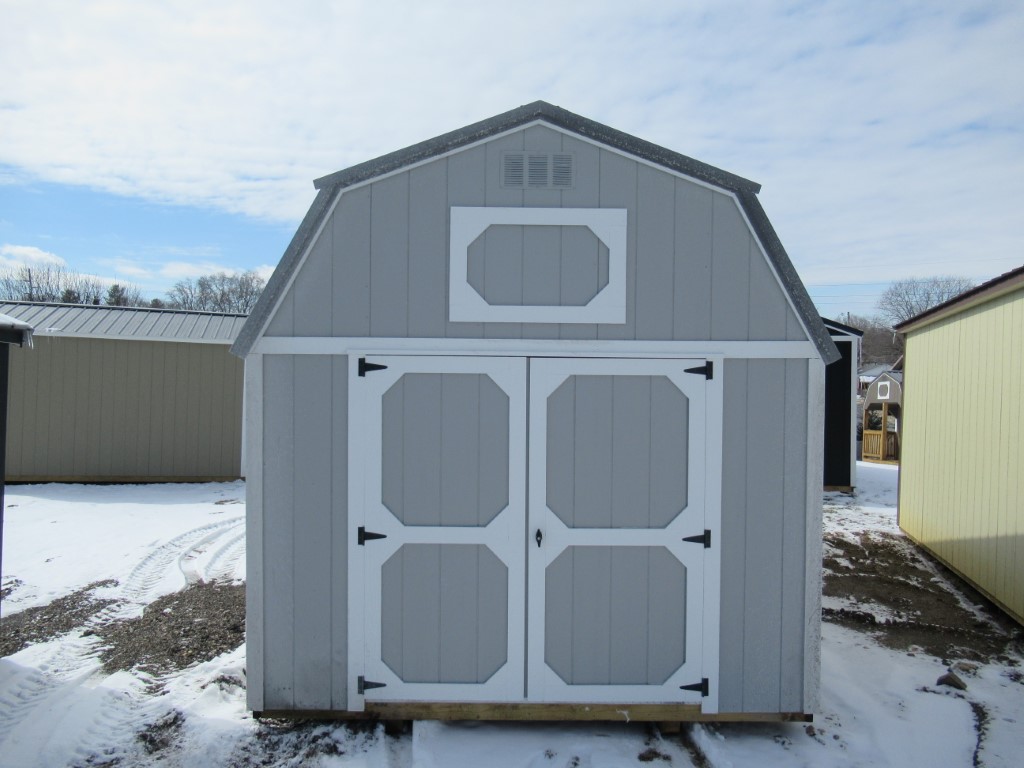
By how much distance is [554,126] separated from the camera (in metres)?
3.45

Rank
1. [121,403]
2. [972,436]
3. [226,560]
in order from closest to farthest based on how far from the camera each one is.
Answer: [972,436], [226,560], [121,403]

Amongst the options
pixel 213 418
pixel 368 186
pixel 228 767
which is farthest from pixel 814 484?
pixel 213 418

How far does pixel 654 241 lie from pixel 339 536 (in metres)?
2.33

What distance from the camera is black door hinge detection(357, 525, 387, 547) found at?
3.48m

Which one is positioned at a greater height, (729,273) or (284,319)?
(729,273)

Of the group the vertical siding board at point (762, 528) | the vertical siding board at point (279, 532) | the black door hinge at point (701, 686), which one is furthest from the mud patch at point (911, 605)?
the vertical siding board at point (279, 532)

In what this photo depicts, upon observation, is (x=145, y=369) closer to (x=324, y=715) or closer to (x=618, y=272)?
(x=324, y=715)

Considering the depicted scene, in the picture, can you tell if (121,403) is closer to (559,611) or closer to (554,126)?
(559,611)

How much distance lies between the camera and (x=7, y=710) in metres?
3.61

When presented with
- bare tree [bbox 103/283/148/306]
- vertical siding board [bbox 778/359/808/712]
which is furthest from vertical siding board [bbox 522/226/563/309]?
bare tree [bbox 103/283/148/306]

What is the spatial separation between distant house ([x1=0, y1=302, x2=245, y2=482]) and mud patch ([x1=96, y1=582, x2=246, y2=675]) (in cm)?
546

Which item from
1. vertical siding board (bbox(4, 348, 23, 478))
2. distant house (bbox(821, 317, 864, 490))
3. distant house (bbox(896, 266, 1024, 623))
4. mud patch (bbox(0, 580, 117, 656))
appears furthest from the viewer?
distant house (bbox(821, 317, 864, 490))

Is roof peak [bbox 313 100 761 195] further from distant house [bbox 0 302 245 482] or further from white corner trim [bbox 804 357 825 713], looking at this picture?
distant house [bbox 0 302 245 482]

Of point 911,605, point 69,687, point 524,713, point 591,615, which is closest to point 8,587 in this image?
point 69,687
